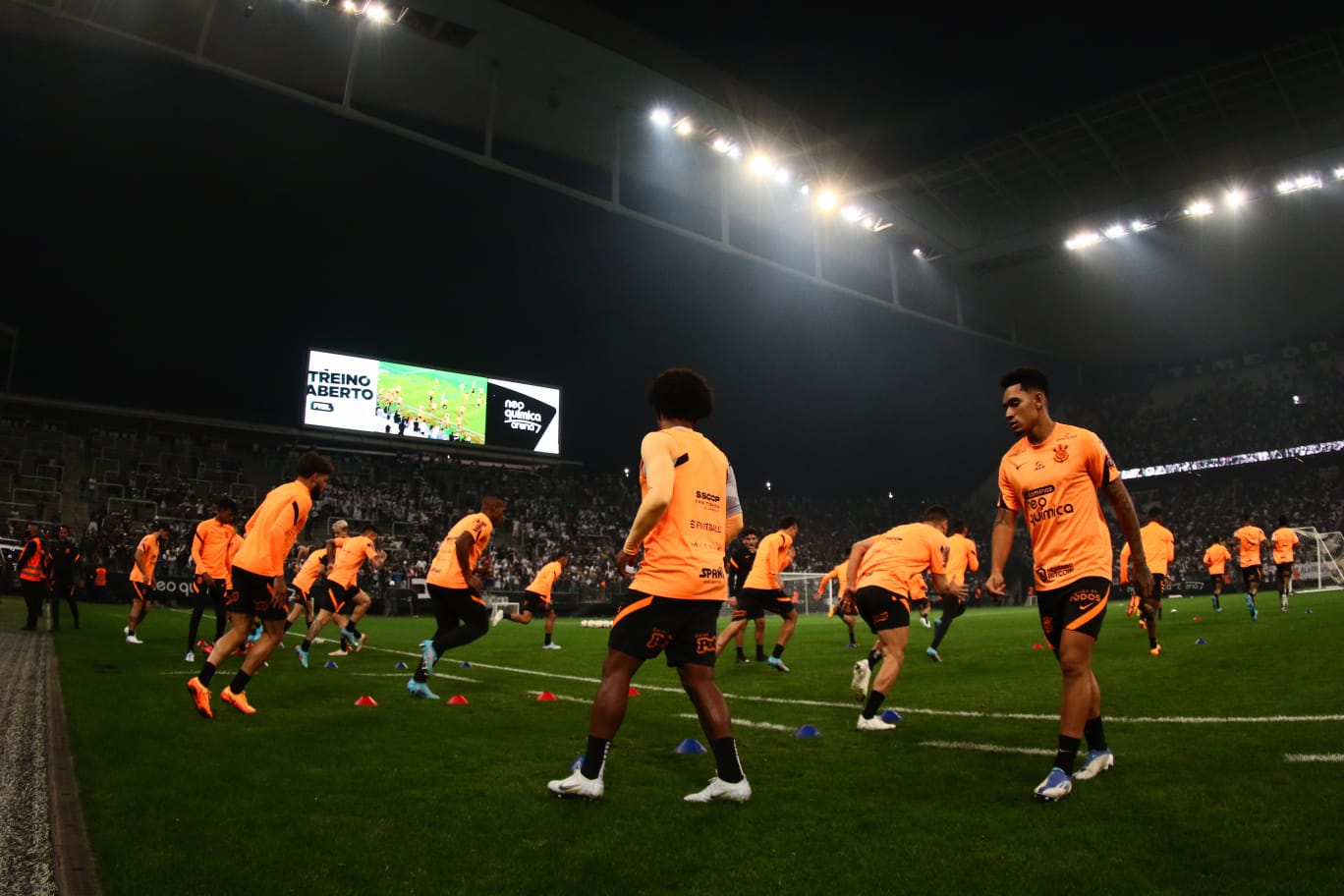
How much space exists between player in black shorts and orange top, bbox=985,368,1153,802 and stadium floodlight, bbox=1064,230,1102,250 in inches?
1305

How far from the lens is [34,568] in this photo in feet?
55.3

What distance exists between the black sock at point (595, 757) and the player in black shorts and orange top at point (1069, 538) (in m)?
2.32

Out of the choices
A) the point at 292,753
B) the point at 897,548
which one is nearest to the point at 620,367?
the point at 897,548

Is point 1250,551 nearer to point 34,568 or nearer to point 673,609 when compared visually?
point 673,609

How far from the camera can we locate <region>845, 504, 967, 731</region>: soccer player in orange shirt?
8.06 metres

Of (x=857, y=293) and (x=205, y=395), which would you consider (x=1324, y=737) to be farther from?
(x=205, y=395)

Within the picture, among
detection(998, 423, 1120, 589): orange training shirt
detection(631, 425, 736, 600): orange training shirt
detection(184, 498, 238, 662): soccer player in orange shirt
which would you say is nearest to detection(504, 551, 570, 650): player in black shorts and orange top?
detection(184, 498, 238, 662): soccer player in orange shirt

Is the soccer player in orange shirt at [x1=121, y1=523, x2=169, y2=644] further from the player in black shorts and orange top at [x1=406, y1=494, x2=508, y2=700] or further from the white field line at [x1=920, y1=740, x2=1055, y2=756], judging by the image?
the white field line at [x1=920, y1=740, x2=1055, y2=756]

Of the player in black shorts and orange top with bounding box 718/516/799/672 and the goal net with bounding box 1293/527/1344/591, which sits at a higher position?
the goal net with bounding box 1293/527/1344/591

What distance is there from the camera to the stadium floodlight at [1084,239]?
34.8 m

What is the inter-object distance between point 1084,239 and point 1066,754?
35.1 meters

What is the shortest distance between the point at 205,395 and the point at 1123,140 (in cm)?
3535

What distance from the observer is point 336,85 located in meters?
23.3

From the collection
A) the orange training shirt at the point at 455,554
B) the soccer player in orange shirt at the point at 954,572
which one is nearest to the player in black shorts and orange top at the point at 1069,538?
the orange training shirt at the point at 455,554
